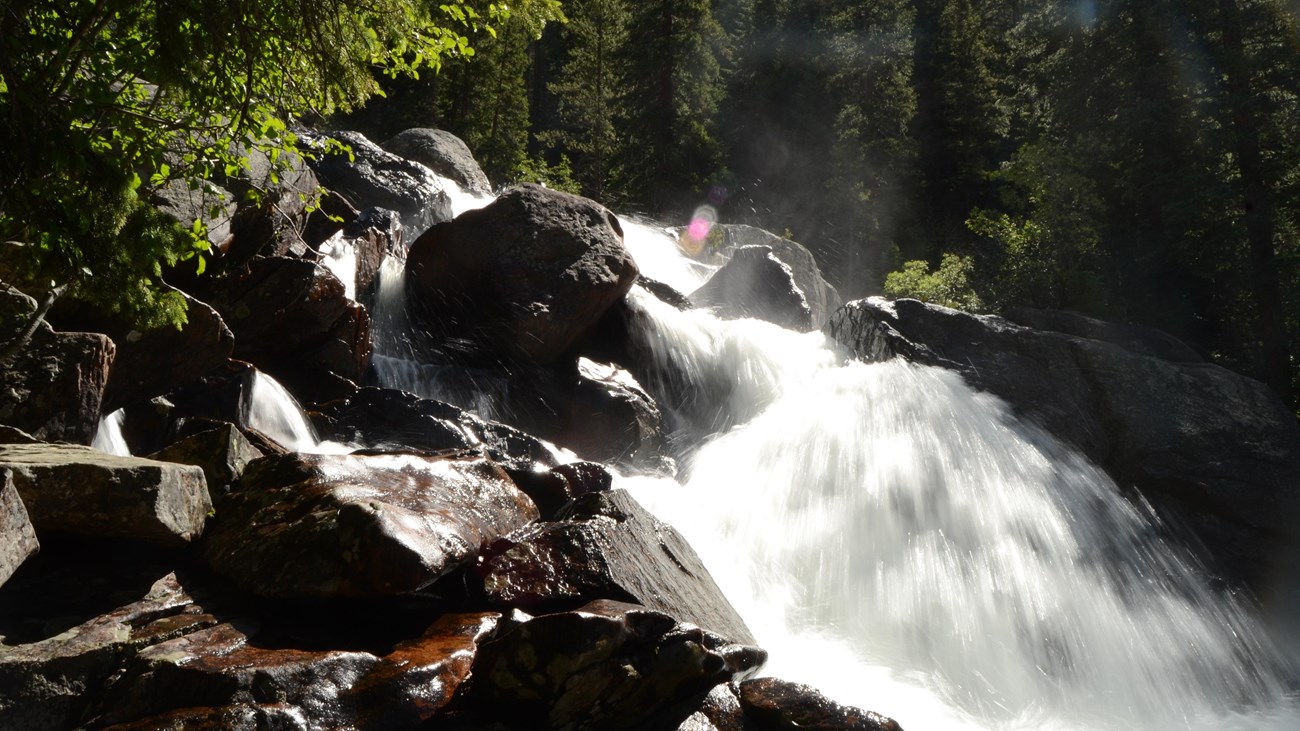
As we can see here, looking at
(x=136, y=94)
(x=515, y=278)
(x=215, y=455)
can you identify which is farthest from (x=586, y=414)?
(x=136, y=94)

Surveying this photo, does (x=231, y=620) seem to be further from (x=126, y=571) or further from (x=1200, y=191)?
(x=1200, y=191)

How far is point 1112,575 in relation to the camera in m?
11.1

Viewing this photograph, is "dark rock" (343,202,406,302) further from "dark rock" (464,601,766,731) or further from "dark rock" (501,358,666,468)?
"dark rock" (464,601,766,731)

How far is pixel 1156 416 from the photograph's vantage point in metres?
13.9

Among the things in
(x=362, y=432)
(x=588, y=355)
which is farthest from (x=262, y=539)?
(x=588, y=355)

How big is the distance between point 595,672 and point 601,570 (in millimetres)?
1046

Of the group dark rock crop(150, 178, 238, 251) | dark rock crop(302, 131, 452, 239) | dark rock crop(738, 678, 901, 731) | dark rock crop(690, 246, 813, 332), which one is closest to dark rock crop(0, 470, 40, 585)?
dark rock crop(738, 678, 901, 731)

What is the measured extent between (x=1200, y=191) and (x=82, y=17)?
20132 millimetres

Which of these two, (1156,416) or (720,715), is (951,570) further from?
(1156,416)

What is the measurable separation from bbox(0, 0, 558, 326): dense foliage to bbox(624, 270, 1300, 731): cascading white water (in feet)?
18.7

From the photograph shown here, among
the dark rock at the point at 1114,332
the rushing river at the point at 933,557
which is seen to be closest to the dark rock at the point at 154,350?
the rushing river at the point at 933,557

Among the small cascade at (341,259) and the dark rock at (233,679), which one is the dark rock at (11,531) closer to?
the dark rock at (233,679)

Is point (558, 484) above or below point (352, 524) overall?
above

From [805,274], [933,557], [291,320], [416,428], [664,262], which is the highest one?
[805,274]
